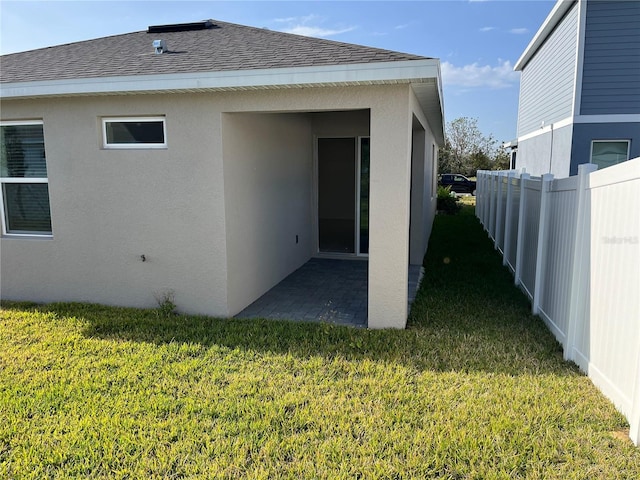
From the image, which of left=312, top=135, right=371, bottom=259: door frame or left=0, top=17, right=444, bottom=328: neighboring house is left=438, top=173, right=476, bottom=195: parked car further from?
left=0, top=17, right=444, bottom=328: neighboring house

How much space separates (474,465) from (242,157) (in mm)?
4688

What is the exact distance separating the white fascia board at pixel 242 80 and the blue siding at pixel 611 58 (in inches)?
418

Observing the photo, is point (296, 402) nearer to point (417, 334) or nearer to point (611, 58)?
point (417, 334)

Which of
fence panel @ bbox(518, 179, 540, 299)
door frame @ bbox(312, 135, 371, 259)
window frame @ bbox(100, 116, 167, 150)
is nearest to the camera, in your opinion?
window frame @ bbox(100, 116, 167, 150)

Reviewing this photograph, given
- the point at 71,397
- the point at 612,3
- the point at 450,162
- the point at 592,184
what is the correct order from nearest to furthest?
the point at 71,397, the point at 592,184, the point at 612,3, the point at 450,162

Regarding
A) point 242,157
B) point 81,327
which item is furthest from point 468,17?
point 81,327

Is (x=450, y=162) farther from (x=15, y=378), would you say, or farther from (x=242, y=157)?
(x=15, y=378)

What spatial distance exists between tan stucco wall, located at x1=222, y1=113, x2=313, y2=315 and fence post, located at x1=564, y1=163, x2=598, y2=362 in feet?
13.2


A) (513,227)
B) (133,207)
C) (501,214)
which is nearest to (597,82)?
(501,214)

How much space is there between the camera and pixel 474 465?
298 cm

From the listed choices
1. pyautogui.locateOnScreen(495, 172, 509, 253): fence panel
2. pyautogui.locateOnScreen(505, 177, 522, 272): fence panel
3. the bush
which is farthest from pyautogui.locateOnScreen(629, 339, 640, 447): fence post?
the bush

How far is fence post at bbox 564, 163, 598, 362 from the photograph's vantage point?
429 cm

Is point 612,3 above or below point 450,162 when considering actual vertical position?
above

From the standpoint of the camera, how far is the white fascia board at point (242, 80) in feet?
15.8
